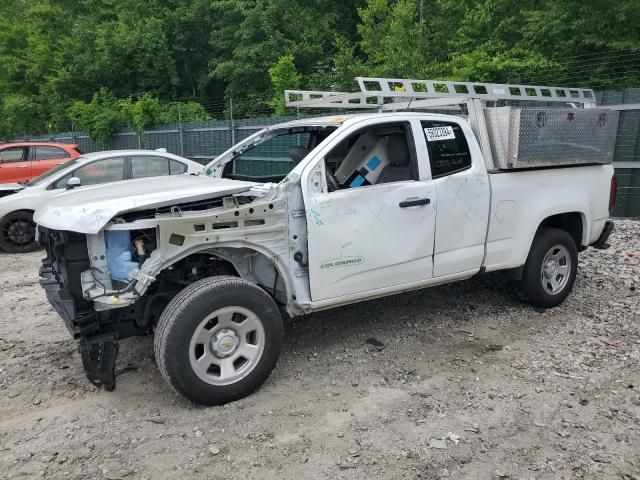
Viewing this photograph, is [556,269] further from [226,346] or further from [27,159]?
[27,159]

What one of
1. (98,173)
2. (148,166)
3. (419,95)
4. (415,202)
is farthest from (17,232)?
(415,202)

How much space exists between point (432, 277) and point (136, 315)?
2.38 metres

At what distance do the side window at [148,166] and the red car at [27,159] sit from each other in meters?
3.29

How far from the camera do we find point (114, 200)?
3.81m

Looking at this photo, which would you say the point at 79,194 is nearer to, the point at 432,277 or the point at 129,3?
the point at 432,277

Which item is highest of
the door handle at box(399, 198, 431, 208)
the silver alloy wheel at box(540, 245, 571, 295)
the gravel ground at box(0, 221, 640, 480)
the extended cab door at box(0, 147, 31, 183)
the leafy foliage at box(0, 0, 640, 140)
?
the leafy foliage at box(0, 0, 640, 140)

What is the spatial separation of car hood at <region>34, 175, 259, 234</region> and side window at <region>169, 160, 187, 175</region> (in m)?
4.50

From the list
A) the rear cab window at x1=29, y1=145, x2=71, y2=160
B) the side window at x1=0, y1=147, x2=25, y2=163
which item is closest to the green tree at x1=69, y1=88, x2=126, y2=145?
the rear cab window at x1=29, y1=145, x2=71, y2=160

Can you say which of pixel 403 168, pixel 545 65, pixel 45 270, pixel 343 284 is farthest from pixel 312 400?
pixel 545 65

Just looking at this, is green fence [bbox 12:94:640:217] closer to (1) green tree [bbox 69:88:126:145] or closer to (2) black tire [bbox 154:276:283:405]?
(1) green tree [bbox 69:88:126:145]

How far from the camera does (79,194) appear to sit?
14.5ft

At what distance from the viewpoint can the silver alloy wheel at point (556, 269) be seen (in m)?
5.52

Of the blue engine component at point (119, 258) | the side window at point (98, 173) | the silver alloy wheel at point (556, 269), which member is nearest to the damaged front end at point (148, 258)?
the blue engine component at point (119, 258)

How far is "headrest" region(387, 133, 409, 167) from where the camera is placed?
469 cm
